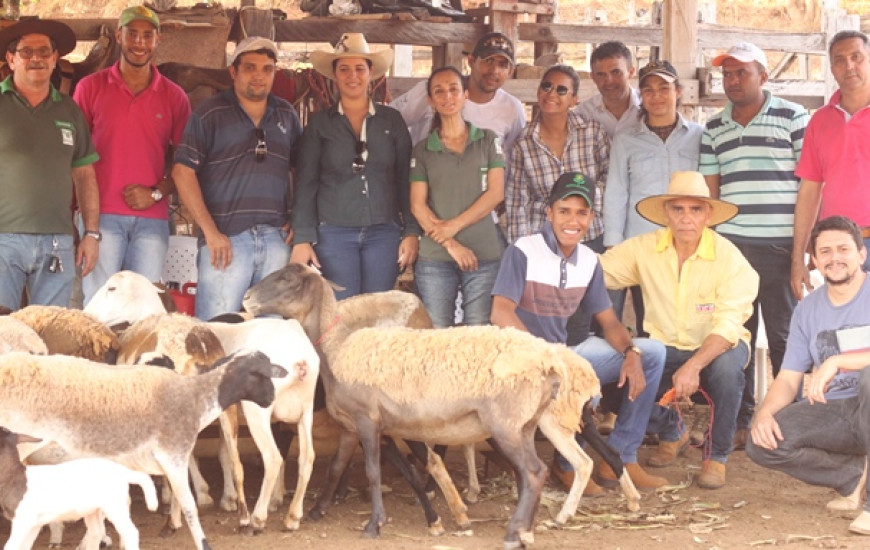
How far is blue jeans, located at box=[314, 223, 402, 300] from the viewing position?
8.42 meters

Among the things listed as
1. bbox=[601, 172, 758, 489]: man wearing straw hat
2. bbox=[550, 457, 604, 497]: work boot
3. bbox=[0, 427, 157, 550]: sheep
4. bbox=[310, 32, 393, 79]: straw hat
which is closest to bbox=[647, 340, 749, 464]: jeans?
bbox=[601, 172, 758, 489]: man wearing straw hat

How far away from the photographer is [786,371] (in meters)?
7.64

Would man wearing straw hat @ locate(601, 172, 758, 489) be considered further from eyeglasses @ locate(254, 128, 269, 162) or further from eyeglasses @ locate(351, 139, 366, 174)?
eyeglasses @ locate(254, 128, 269, 162)

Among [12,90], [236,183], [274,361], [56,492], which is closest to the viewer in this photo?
[56,492]

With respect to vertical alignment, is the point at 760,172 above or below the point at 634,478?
above

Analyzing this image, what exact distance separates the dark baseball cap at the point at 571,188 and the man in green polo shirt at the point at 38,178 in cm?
310

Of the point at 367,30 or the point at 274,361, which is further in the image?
the point at 367,30

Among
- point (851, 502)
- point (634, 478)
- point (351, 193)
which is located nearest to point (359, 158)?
point (351, 193)

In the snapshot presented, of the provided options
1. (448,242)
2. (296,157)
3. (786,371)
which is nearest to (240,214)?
(296,157)

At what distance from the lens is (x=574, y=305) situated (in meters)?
7.87

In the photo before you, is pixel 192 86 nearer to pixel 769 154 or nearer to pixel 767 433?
pixel 769 154

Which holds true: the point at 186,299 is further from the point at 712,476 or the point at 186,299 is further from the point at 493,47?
the point at 712,476

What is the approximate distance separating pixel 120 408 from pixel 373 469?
60.9 inches

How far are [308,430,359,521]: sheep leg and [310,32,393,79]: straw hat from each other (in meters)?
2.75
